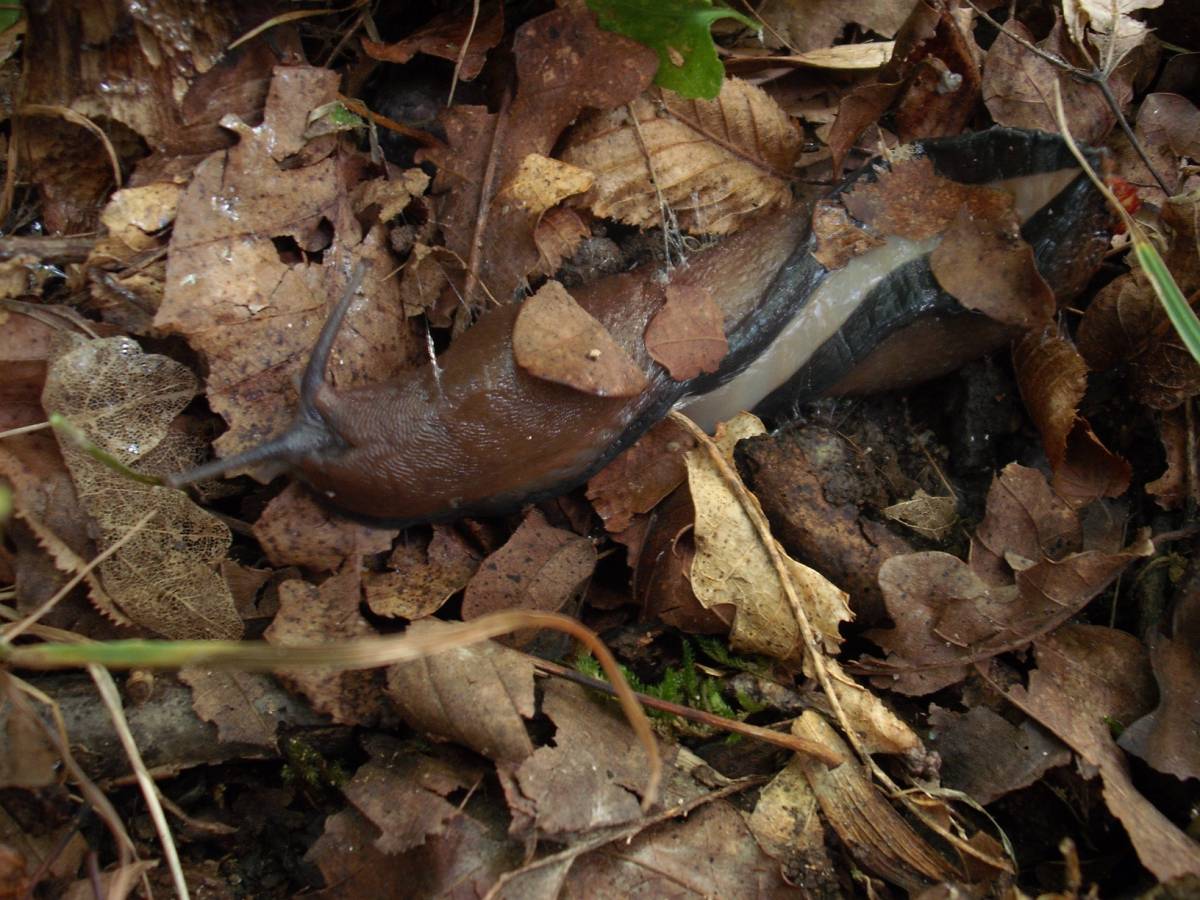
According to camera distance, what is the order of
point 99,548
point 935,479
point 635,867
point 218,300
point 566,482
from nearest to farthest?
point 635,867 → point 99,548 → point 218,300 → point 566,482 → point 935,479

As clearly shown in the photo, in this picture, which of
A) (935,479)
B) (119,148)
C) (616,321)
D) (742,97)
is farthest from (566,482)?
(119,148)

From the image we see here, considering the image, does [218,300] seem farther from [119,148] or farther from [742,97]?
[742,97]

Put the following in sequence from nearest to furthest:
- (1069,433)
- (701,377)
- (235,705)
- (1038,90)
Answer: (235,705) < (1069,433) < (701,377) < (1038,90)

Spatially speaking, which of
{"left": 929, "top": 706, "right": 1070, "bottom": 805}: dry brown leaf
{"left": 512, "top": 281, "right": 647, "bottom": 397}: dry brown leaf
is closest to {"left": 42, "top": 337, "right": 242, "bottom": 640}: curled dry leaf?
{"left": 512, "top": 281, "right": 647, "bottom": 397}: dry brown leaf

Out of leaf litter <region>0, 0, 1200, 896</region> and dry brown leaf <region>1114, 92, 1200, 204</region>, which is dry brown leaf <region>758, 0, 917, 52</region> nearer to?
leaf litter <region>0, 0, 1200, 896</region>

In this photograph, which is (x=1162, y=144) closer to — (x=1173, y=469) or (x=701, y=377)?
(x=1173, y=469)

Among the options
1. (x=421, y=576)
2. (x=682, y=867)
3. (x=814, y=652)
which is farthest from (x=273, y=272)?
(x=682, y=867)

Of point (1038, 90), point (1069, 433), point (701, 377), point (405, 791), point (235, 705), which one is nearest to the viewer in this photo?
point (405, 791)
